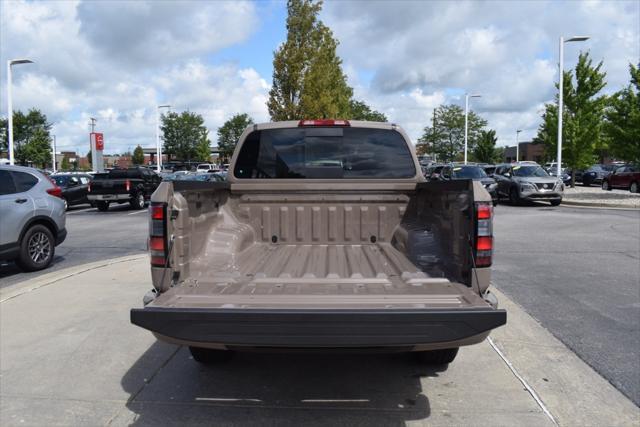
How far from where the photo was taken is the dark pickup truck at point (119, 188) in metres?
20.3

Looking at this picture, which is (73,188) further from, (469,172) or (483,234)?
(483,234)

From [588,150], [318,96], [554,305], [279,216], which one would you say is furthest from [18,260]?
[588,150]

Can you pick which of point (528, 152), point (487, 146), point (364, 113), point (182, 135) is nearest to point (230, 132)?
point (182, 135)

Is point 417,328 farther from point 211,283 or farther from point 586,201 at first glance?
point 586,201

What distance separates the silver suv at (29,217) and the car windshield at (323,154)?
4.87 metres

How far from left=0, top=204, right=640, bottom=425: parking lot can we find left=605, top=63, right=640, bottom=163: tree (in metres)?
16.8

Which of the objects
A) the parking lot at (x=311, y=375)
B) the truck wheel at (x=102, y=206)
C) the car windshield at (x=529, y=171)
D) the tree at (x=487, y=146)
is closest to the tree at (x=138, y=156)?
the tree at (x=487, y=146)

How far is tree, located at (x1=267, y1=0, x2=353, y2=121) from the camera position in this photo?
2566cm

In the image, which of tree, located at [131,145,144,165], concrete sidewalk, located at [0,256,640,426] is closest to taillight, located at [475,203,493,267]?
concrete sidewalk, located at [0,256,640,426]

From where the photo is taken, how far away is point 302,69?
26047 mm

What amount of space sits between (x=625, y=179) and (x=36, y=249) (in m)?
31.3

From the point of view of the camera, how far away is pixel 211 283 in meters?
3.50

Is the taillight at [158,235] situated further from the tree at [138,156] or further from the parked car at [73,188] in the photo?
the tree at [138,156]

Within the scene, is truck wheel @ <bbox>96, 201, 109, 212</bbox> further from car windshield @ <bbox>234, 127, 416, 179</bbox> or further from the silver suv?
car windshield @ <bbox>234, 127, 416, 179</bbox>
